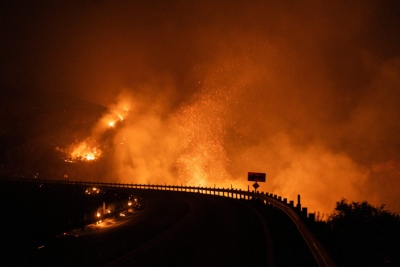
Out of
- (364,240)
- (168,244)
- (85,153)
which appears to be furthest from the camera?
(85,153)

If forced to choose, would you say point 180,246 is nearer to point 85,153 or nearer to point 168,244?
point 168,244

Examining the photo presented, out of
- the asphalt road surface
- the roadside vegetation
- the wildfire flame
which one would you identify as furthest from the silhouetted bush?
the wildfire flame

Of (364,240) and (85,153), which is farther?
(85,153)

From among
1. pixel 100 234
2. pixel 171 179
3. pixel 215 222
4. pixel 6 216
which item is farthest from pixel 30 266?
pixel 171 179

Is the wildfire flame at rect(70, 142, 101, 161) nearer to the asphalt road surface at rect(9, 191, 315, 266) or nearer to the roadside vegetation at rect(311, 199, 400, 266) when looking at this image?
the asphalt road surface at rect(9, 191, 315, 266)

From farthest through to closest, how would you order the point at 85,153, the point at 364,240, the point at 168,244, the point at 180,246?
the point at 85,153, the point at 364,240, the point at 168,244, the point at 180,246

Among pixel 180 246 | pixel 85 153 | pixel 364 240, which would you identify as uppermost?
pixel 85 153

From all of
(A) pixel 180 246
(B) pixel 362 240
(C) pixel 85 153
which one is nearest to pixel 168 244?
(A) pixel 180 246

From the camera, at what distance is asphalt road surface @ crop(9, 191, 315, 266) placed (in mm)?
12258

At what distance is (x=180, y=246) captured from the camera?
14.6 meters

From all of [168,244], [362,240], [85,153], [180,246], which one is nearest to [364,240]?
[362,240]

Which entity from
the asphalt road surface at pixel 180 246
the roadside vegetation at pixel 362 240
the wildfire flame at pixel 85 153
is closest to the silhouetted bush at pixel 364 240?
the roadside vegetation at pixel 362 240

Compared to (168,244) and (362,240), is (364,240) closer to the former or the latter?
(362,240)

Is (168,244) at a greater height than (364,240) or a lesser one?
lesser
